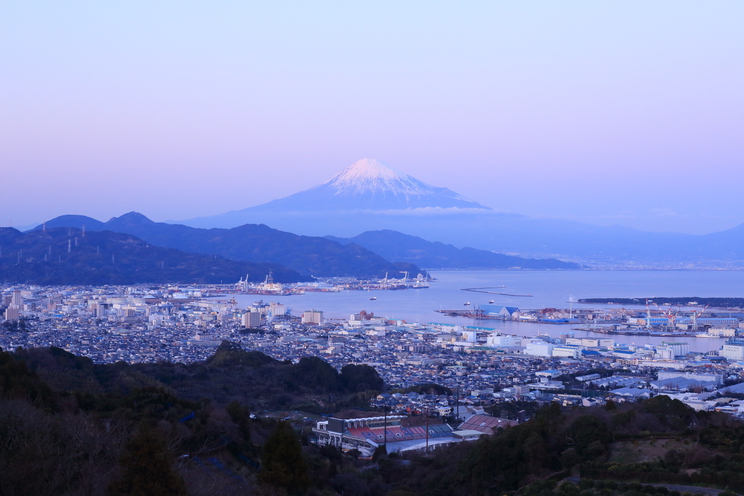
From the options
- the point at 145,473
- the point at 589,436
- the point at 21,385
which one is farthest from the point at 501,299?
the point at 145,473

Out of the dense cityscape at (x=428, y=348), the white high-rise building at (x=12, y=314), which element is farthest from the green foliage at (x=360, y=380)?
the white high-rise building at (x=12, y=314)

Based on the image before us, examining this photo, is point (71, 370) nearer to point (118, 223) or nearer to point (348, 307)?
Answer: point (348, 307)

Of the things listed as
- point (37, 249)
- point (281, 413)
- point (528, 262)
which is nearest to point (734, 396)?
point (281, 413)

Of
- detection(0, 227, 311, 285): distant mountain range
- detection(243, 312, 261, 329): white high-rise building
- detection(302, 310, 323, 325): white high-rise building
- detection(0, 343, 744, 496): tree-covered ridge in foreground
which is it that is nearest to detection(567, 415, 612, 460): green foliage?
detection(0, 343, 744, 496): tree-covered ridge in foreground

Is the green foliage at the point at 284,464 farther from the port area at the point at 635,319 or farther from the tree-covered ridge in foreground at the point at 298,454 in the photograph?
the port area at the point at 635,319

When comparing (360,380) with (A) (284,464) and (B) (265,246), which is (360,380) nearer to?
(A) (284,464)

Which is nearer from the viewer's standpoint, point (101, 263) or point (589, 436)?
point (589, 436)

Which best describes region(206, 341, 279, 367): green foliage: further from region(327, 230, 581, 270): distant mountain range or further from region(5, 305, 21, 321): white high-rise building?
region(327, 230, 581, 270): distant mountain range
